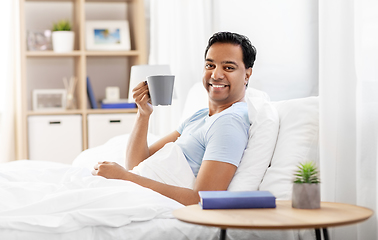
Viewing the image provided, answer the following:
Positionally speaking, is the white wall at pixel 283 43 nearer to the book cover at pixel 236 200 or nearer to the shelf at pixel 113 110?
the book cover at pixel 236 200

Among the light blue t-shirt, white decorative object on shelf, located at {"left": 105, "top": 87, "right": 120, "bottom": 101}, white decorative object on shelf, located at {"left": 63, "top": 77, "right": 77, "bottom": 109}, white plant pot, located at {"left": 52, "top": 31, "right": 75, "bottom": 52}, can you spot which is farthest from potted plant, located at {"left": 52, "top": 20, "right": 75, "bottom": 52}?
the light blue t-shirt

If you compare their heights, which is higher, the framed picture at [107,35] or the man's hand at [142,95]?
the framed picture at [107,35]

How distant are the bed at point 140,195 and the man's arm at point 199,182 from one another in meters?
0.06

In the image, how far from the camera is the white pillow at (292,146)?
140 cm

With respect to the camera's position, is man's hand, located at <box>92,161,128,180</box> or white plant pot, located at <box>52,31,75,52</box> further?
white plant pot, located at <box>52,31,75,52</box>

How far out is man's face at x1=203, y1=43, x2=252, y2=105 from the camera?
5.31 feet

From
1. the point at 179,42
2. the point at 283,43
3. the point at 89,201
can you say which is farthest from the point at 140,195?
the point at 179,42

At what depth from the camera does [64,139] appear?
3445mm

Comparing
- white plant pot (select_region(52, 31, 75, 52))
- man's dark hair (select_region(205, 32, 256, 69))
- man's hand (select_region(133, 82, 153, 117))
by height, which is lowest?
man's hand (select_region(133, 82, 153, 117))

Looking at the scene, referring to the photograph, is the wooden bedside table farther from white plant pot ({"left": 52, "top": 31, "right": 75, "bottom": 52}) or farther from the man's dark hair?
white plant pot ({"left": 52, "top": 31, "right": 75, "bottom": 52})

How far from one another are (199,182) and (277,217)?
47 cm

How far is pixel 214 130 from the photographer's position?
58.0 inches

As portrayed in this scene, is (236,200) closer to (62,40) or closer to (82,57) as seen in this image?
(82,57)

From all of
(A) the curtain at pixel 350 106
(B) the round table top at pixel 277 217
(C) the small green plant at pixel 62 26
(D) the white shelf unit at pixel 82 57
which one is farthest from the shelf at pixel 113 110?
(B) the round table top at pixel 277 217
